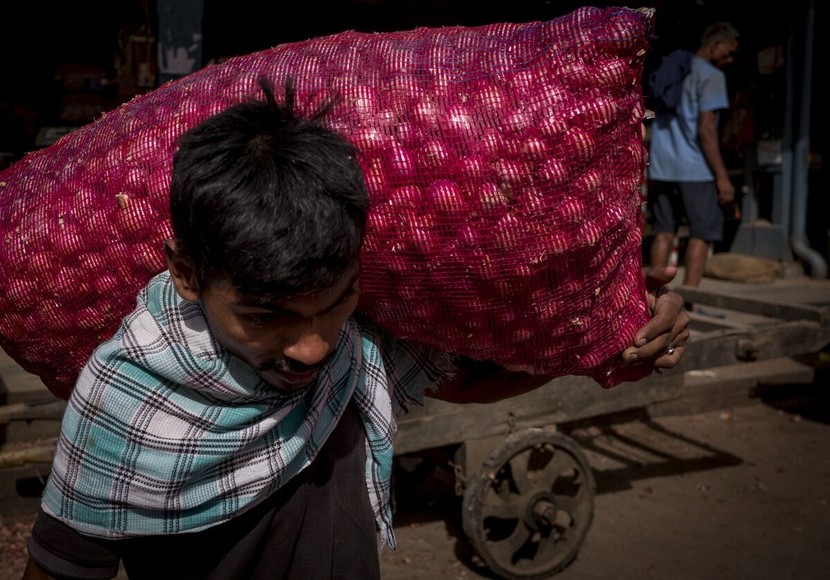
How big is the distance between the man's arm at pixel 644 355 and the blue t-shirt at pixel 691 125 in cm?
415

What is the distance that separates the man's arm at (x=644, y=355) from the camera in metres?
1.50

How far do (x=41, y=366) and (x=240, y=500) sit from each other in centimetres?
52

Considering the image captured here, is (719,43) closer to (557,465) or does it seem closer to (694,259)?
(694,259)

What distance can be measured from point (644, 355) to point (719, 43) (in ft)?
Result: 15.5

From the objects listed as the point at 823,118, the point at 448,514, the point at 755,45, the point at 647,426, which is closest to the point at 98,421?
the point at 448,514

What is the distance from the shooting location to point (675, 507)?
4305 mm

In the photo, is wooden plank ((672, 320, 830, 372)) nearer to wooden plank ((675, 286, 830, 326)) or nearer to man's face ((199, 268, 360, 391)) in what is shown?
wooden plank ((675, 286, 830, 326))

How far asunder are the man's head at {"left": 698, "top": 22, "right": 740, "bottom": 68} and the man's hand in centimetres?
449

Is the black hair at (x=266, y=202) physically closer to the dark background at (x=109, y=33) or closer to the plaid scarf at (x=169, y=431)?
the plaid scarf at (x=169, y=431)

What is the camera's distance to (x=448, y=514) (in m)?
4.17

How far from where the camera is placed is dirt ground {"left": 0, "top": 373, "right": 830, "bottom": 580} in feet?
12.0

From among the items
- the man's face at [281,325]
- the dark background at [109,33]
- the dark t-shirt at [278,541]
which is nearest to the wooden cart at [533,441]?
the dark t-shirt at [278,541]

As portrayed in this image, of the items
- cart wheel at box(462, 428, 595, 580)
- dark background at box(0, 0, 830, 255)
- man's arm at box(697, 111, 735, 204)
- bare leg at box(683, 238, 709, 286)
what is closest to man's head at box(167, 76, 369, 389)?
cart wheel at box(462, 428, 595, 580)

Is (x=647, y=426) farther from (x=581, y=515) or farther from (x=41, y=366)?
(x=41, y=366)
